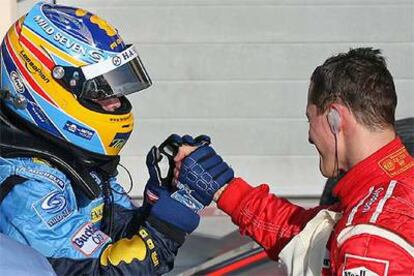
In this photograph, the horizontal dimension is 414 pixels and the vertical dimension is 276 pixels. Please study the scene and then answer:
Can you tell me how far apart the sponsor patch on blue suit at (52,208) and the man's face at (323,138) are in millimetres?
847

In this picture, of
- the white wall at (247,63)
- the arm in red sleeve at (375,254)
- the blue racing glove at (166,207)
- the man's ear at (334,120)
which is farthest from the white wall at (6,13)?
the arm in red sleeve at (375,254)

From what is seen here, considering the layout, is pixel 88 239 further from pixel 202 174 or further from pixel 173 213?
pixel 202 174

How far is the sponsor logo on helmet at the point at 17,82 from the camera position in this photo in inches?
118

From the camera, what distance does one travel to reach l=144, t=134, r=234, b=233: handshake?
2.91 metres

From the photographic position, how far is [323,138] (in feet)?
8.08

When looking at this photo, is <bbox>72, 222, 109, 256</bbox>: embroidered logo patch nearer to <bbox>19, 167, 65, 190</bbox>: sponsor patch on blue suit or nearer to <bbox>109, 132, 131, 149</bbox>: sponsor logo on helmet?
<bbox>19, 167, 65, 190</bbox>: sponsor patch on blue suit

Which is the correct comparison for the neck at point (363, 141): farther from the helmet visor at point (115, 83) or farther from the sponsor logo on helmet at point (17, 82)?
the sponsor logo on helmet at point (17, 82)

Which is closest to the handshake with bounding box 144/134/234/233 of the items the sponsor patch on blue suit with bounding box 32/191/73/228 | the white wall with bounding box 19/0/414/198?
the sponsor patch on blue suit with bounding box 32/191/73/228

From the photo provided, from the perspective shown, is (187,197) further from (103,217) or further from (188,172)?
(103,217)

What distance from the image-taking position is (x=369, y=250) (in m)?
2.13

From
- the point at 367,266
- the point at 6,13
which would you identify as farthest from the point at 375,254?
the point at 6,13

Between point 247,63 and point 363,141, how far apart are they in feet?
15.2

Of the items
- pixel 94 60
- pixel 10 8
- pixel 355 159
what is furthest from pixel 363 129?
pixel 10 8

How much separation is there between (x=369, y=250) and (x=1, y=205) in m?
1.23
